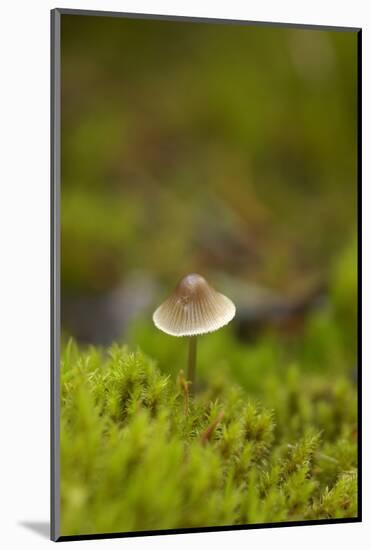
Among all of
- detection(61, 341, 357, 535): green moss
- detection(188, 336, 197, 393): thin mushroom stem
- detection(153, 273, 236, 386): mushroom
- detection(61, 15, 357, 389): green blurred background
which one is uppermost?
detection(61, 15, 357, 389): green blurred background

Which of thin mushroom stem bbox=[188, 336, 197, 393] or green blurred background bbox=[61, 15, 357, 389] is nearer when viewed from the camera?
thin mushroom stem bbox=[188, 336, 197, 393]

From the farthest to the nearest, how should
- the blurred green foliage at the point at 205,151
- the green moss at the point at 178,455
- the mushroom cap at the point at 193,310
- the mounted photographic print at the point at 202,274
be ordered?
1. the blurred green foliage at the point at 205,151
2. the mushroom cap at the point at 193,310
3. the mounted photographic print at the point at 202,274
4. the green moss at the point at 178,455

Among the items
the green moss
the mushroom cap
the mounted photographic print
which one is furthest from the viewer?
the mushroom cap

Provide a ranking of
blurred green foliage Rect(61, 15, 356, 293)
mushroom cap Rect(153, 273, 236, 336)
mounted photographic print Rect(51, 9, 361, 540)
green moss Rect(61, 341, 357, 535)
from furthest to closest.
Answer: blurred green foliage Rect(61, 15, 356, 293) < mushroom cap Rect(153, 273, 236, 336) < mounted photographic print Rect(51, 9, 361, 540) < green moss Rect(61, 341, 357, 535)

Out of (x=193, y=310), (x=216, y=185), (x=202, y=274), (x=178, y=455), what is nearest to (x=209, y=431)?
(x=178, y=455)

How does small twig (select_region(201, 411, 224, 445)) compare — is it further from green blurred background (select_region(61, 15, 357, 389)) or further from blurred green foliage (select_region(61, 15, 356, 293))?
blurred green foliage (select_region(61, 15, 356, 293))

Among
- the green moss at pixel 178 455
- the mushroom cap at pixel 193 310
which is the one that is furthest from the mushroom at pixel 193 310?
the green moss at pixel 178 455

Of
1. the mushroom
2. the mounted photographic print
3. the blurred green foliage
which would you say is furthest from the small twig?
the blurred green foliage

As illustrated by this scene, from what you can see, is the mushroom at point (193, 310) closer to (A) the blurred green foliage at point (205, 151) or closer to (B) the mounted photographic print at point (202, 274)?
(B) the mounted photographic print at point (202, 274)

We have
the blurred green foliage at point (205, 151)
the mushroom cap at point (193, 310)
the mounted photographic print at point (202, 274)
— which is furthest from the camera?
the blurred green foliage at point (205, 151)
